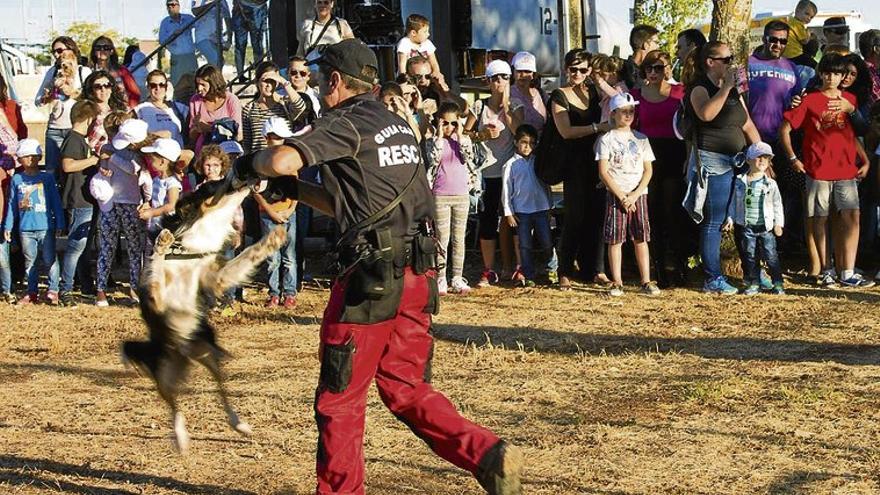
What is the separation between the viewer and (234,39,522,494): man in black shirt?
16.9 feet

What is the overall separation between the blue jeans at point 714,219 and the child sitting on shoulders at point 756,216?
0.20 feet

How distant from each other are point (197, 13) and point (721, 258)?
6712 mm

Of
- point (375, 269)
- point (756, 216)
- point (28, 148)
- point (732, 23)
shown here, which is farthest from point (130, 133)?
point (375, 269)

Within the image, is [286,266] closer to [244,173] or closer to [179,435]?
[179,435]

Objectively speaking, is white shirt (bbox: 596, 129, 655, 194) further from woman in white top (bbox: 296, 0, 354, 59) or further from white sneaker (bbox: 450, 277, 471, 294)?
woman in white top (bbox: 296, 0, 354, 59)

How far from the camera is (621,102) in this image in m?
11.2

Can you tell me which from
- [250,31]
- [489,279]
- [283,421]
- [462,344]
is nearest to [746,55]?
[489,279]

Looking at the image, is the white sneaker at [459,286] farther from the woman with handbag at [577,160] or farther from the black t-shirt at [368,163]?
the black t-shirt at [368,163]

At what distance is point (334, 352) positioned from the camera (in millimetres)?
5172

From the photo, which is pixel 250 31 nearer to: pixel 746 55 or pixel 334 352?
pixel 746 55

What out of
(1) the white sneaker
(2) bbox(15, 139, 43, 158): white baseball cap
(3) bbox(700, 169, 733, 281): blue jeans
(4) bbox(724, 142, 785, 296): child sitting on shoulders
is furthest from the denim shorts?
(2) bbox(15, 139, 43, 158): white baseball cap

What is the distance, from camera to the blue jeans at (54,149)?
12.2 metres

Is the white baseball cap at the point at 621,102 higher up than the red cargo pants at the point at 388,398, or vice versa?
the white baseball cap at the point at 621,102

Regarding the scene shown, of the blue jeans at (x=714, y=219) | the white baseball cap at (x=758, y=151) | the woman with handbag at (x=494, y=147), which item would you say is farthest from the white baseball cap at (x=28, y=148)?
the white baseball cap at (x=758, y=151)
